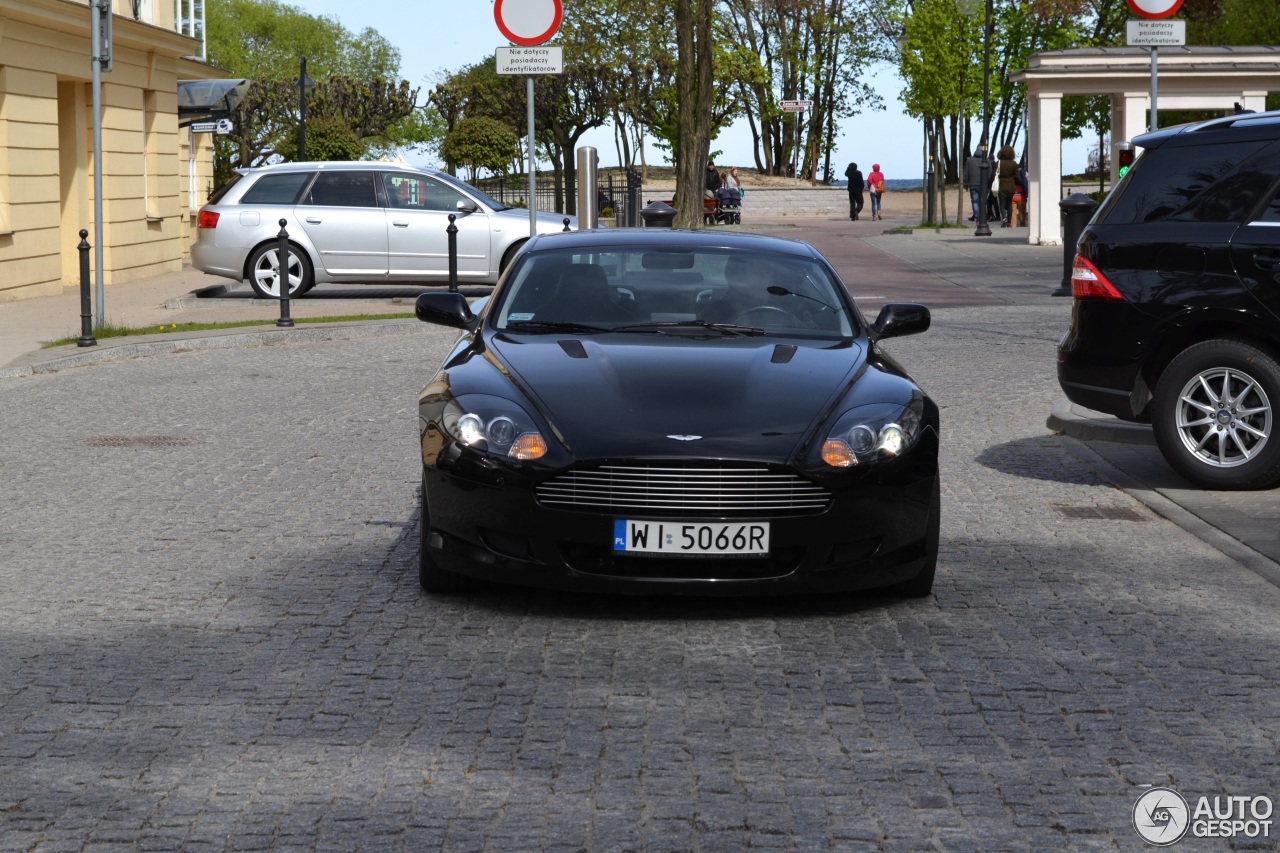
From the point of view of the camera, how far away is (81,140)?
26.8 metres

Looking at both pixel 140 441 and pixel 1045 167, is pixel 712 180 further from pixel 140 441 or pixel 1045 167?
pixel 140 441

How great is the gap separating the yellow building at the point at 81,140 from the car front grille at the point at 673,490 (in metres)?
14.5

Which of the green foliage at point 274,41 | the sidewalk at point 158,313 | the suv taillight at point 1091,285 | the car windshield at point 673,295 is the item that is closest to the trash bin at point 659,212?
the sidewalk at point 158,313

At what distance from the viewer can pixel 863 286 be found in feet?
80.7

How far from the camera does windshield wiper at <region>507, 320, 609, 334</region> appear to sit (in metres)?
7.19

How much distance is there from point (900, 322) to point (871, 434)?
1.38 metres

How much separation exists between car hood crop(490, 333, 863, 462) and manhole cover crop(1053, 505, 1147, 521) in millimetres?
1979

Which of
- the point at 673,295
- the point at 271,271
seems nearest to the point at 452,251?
the point at 271,271

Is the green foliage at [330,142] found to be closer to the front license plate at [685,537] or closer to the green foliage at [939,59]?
the green foliage at [939,59]

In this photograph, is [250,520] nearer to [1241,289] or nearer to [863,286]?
[1241,289]

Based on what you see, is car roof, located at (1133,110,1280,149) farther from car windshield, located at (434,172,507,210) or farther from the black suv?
car windshield, located at (434,172,507,210)

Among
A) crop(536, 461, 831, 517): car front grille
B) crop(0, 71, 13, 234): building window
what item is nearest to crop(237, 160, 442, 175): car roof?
crop(0, 71, 13, 234): building window

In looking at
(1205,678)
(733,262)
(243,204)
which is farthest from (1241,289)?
(243,204)

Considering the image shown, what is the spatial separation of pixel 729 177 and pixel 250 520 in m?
52.1
